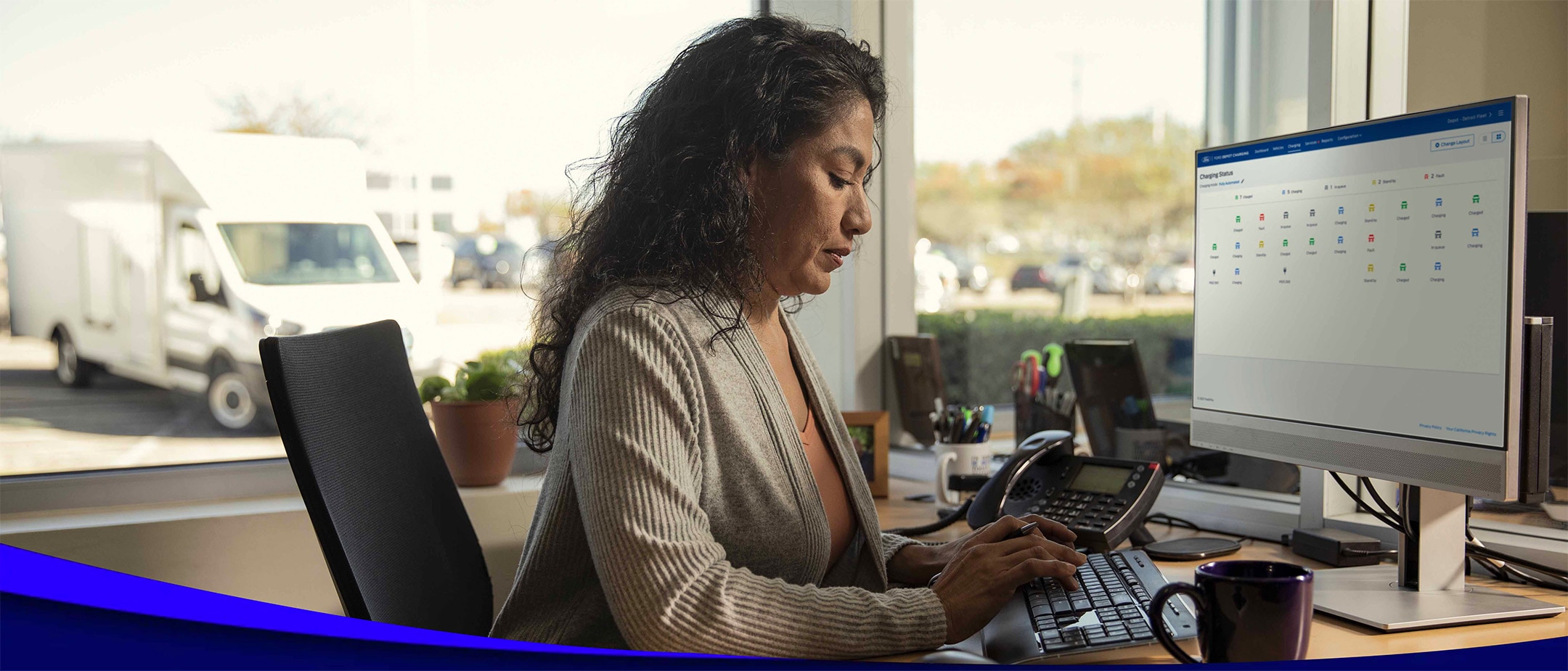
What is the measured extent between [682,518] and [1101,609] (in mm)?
441

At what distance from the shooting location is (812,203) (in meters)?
1.26

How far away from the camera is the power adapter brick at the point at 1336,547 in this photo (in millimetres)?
1469

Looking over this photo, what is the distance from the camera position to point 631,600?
3.15 feet

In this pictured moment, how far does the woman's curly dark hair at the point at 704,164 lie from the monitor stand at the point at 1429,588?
753mm

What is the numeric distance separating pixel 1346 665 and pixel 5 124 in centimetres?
230

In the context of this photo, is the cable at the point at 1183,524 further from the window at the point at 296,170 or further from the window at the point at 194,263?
the window at the point at 194,263

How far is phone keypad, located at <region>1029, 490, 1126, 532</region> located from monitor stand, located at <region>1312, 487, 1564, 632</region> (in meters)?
0.26

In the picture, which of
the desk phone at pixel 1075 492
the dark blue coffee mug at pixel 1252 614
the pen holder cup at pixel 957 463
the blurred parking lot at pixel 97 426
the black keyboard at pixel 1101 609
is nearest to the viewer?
the dark blue coffee mug at pixel 1252 614

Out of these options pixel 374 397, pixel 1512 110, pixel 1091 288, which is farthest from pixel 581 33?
pixel 1091 288

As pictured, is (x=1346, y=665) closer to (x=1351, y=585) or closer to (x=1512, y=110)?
(x=1351, y=585)

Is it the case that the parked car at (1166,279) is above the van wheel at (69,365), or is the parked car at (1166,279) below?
above

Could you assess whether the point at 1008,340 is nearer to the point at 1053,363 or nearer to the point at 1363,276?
the point at 1053,363

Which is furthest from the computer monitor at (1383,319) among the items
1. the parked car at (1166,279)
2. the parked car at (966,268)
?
the parked car at (1166,279)

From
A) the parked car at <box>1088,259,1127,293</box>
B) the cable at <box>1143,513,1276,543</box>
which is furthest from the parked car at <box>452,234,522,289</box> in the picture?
the parked car at <box>1088,259,1127,293</box>
